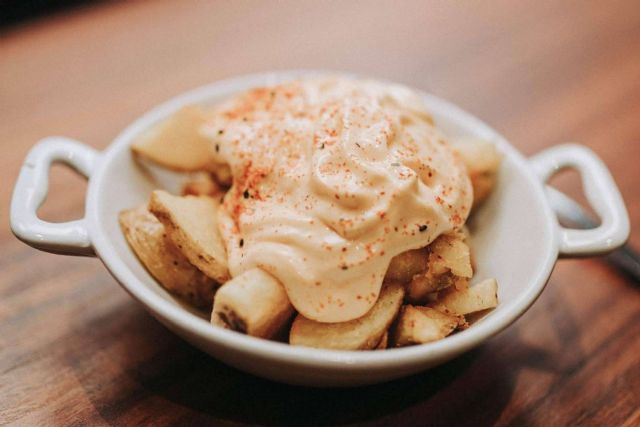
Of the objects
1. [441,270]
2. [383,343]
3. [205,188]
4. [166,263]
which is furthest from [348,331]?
[205,188]

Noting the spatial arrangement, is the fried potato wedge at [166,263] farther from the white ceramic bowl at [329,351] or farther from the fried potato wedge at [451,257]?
the fried potato wedge at [451,257]

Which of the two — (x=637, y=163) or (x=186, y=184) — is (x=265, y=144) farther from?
(x=637, y=163)

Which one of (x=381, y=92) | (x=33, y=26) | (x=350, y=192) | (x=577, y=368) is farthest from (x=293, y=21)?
(x=577, y=368)

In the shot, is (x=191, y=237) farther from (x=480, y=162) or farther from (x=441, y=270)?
(x=480, y=162)

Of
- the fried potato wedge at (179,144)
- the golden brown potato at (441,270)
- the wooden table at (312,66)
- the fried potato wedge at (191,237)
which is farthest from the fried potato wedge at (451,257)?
the fried potato wedge at (179,144)

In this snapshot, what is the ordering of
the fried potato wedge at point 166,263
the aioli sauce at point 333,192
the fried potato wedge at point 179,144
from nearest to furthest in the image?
the aioli sauce at point 333,192 < the fried potato wedge at point 166,263 < the fried potato wedge at point 179,144

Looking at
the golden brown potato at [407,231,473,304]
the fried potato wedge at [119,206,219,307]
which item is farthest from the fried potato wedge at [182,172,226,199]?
the golden brown potato at [407,231,473,304]
